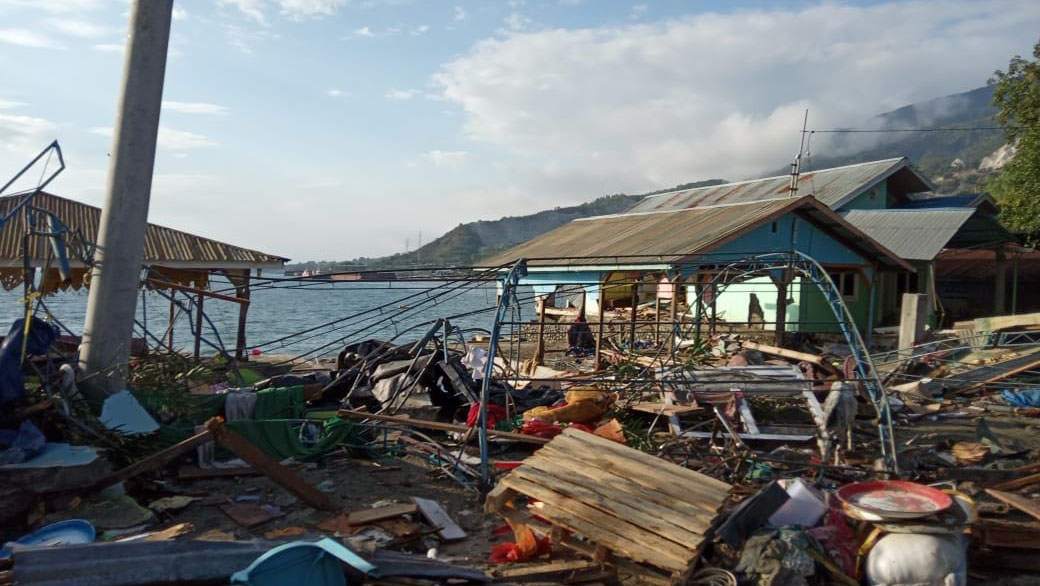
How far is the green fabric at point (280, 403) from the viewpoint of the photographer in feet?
31.6

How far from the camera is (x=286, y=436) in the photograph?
30.6 ft

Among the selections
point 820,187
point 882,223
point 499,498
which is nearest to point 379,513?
point 499,498

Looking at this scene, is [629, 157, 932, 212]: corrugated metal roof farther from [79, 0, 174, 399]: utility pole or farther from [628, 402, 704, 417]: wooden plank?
[79, 0, 174, 399]: utility pole

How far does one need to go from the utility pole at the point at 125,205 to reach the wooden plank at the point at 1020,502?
9.53 metres

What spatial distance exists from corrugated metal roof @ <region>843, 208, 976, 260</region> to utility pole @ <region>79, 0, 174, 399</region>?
2008cm

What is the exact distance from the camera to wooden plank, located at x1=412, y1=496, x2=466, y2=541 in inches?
281

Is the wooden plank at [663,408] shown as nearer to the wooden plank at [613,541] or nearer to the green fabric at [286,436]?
the green fabric at [286,436]

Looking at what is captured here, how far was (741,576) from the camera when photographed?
5.97 m

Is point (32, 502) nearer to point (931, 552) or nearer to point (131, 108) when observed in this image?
point (131, 108)

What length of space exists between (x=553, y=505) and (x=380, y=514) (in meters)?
1.93

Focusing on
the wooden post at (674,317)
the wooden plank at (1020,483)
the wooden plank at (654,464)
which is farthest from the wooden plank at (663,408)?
the wooden plank at (1020,483)

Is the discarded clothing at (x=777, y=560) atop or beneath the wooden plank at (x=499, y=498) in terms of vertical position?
beneath

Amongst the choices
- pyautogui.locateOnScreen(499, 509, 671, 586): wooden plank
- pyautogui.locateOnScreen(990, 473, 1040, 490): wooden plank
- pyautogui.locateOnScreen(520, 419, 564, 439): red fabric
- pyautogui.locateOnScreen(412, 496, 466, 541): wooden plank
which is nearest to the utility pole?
pyautogui.locateOnScreen(412, 496, 466, 541): wooden plank

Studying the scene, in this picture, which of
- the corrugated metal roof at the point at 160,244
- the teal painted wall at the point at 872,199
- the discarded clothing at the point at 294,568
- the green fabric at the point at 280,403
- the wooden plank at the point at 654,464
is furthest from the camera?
the teal painted wall at the point at 872,199
